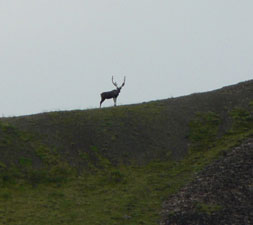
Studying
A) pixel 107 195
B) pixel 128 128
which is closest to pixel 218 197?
pixel 107 195

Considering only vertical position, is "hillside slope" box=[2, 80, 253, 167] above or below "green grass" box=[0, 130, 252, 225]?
above

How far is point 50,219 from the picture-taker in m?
19.7

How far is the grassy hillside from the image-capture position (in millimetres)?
21281

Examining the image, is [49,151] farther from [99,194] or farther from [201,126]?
[201,126]

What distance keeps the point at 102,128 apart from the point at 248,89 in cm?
1336

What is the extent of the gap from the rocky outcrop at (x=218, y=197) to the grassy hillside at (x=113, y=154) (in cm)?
81

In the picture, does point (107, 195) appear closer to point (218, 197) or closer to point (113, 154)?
point (113, 154)

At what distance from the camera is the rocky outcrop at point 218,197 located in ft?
63.8

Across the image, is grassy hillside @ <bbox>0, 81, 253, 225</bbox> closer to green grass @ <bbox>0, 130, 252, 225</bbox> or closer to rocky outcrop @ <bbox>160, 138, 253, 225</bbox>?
green grass @ <bbox>0, 130, 252, 225</bbox>

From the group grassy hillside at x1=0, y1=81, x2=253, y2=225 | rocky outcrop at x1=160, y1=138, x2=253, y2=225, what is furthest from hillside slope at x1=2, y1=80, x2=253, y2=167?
rocky outcrop at x1=160, y1=138, x2=253, y2=225

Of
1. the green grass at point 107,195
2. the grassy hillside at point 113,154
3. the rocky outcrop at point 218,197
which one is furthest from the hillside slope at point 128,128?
the rocky outcrop at point 218,197

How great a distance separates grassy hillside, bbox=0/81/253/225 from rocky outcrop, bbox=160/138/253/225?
2.65 feet

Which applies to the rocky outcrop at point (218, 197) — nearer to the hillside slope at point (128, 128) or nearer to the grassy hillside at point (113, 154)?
the grassy hillside at point (113, 154)

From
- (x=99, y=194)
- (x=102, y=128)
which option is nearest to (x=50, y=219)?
(x=99, y=194)
